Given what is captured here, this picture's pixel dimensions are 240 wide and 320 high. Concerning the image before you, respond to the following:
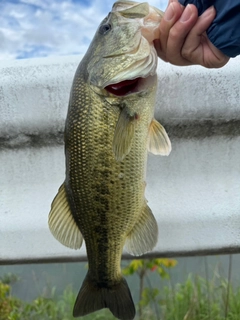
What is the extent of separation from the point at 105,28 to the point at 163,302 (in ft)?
5.99

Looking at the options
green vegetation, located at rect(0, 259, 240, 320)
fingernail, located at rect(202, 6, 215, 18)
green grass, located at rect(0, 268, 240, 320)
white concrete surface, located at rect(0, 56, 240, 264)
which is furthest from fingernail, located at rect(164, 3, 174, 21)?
green grass, located at rect(0, 268, 240, 320)

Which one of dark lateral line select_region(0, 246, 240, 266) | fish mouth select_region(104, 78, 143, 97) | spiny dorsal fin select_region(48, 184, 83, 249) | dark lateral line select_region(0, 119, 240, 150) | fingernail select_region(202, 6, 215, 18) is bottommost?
dark lateral line select_region(0, 246, 240, 266)

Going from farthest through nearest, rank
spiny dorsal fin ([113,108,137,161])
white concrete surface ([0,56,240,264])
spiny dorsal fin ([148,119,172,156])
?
1. white concrete surface ([0,56,240,264])
2. spiny dorsal fin ([148,119,172,156])
3. spiny dorsal fin ([113,108,137,161])

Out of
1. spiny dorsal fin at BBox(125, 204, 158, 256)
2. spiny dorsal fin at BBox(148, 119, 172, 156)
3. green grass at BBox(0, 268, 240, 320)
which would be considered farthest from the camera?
green grass at BBox(0, 268, 240, 320)

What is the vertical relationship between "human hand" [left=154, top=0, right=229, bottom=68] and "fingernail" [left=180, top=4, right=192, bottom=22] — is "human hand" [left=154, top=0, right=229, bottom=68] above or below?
below

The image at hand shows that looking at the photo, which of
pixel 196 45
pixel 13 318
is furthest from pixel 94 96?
pixel 13 318

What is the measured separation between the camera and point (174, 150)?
261 cm

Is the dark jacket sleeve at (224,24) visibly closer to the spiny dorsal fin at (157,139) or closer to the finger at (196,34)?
the finger at (196,34)

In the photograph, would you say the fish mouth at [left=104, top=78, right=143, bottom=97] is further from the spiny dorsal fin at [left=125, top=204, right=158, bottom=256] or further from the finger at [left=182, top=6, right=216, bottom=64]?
the spiny dorsal fin at [left=125, top=204, right=158, bottom=256]

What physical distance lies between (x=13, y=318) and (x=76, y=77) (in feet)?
5.50

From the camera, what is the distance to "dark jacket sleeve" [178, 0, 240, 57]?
5.70 feet

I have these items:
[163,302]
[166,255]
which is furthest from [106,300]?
[163,302]

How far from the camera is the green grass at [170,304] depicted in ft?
9.99

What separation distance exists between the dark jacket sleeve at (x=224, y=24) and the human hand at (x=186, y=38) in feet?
0.09
